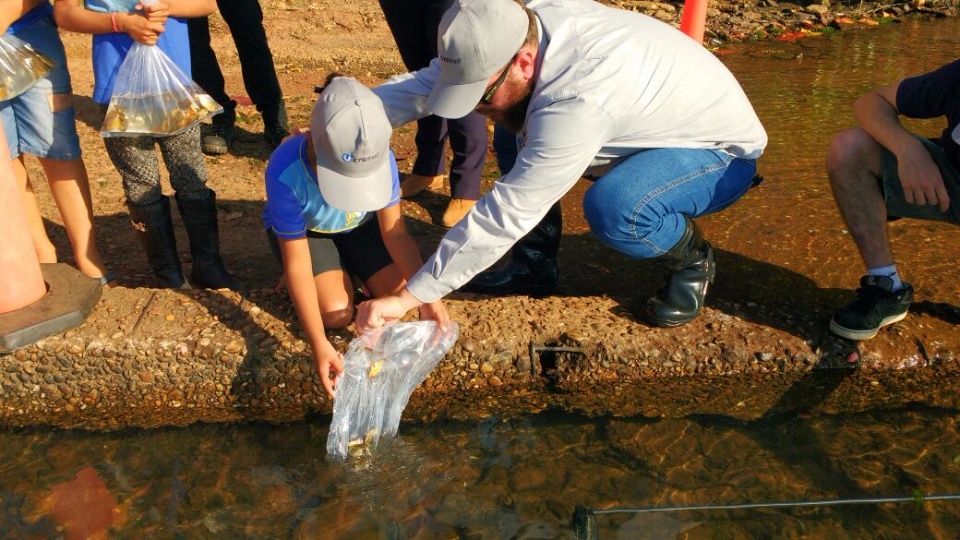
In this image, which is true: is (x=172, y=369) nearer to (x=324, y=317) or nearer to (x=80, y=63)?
(x=324, y=317)

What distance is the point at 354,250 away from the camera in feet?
10.4

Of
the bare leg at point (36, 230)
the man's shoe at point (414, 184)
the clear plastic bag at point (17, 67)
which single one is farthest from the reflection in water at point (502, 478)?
the man's shoe at point (414, 184)

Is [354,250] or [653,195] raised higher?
[653,195]

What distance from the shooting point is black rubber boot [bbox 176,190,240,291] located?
330 centimetres

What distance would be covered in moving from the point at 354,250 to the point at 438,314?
19.9 inches

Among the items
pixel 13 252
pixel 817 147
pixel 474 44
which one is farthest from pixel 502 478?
pixel 817 147

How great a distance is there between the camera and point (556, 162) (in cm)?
238

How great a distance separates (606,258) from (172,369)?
1.70m

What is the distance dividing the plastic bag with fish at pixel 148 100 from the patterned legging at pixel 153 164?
0.09m

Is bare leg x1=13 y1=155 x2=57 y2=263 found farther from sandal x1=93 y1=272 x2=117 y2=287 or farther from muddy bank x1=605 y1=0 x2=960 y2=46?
muddy bank x1=605 y1=0 x2=960 y2=46

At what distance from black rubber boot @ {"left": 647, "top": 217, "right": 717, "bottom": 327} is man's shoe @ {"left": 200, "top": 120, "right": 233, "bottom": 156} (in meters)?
2.62

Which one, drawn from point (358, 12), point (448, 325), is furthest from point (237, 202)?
point (358, 12)

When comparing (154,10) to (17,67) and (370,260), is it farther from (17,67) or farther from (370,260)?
(370,260)

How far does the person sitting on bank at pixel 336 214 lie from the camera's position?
2.46m
